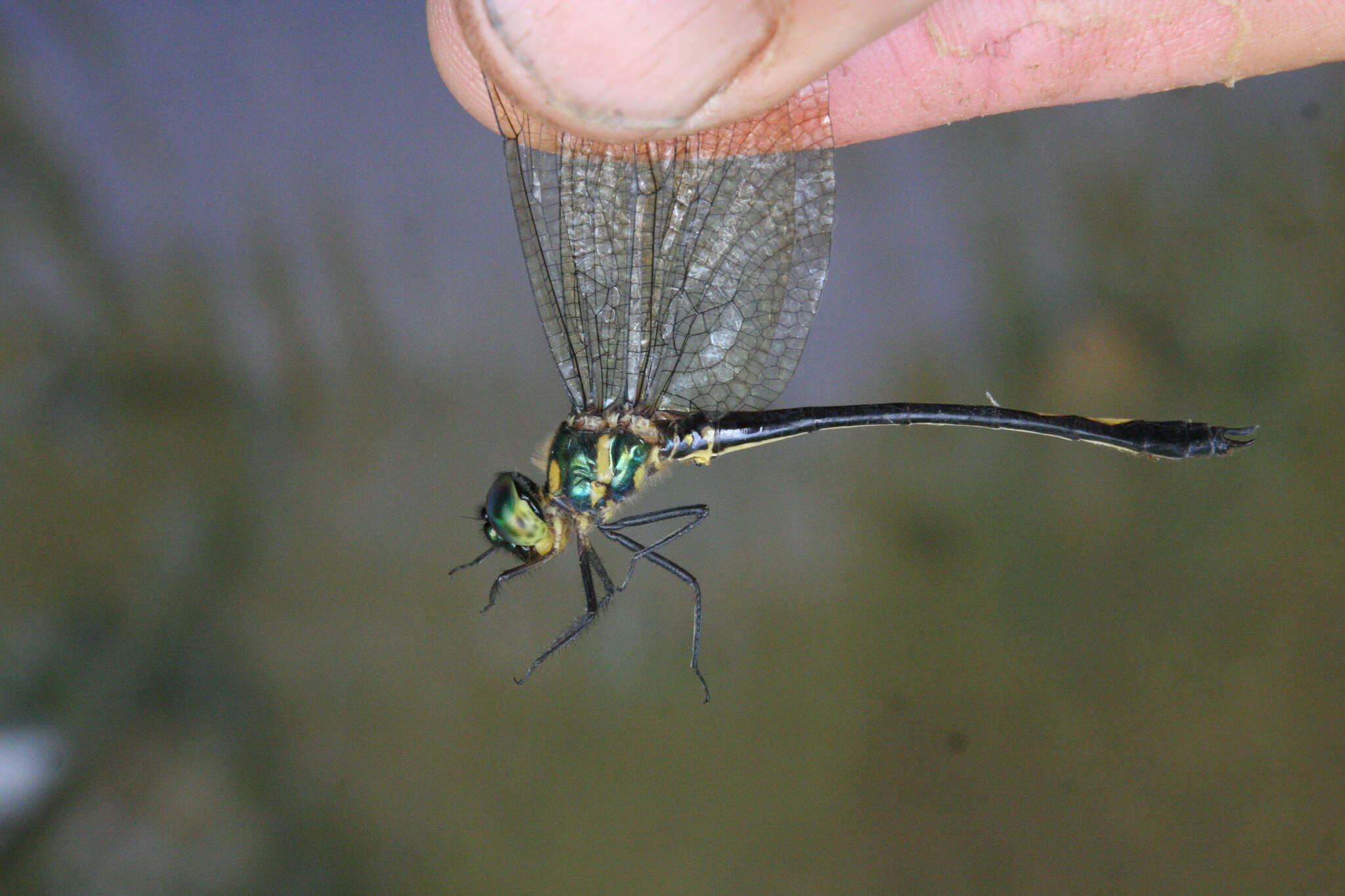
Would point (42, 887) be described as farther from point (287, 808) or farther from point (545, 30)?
point (545, 30)

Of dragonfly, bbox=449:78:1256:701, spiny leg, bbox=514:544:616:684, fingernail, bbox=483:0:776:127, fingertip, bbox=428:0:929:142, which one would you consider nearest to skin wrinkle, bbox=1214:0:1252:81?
dragonfly, bbox=449:78:1256:701

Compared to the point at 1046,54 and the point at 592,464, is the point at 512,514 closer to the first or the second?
the point at 592,464

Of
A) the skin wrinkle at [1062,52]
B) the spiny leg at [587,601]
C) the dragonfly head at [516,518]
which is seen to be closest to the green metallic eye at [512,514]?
the dragonfly head at [516,518]

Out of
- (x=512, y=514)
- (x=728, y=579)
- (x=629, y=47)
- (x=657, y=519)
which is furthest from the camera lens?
(x=728, y=579)

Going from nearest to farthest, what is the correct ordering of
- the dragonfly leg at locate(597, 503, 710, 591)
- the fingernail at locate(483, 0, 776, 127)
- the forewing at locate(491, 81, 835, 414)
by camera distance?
1. the fingernail at locate(483, 0, 776, 127)
2. the forewing at locate(491, 81, 835, 414)
3. the dragonfly leg at locate(597, 503, 710, 591)

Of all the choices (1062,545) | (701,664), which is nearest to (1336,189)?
(1062,545)

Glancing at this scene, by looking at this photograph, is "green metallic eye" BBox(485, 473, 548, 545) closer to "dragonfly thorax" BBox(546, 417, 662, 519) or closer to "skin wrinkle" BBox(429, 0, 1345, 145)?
"dragonfly thorax" BBox(546, 417, 662, 519)

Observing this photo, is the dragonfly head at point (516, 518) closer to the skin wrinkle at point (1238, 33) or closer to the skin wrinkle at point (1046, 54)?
the skin wrinkle at point (1046, 54)

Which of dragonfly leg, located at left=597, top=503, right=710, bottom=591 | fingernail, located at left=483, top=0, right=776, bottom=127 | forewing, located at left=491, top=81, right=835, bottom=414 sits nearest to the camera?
fingernail, located at left=483, top=0, right=776, bottom=127

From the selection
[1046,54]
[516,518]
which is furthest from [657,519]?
[1046,54]
